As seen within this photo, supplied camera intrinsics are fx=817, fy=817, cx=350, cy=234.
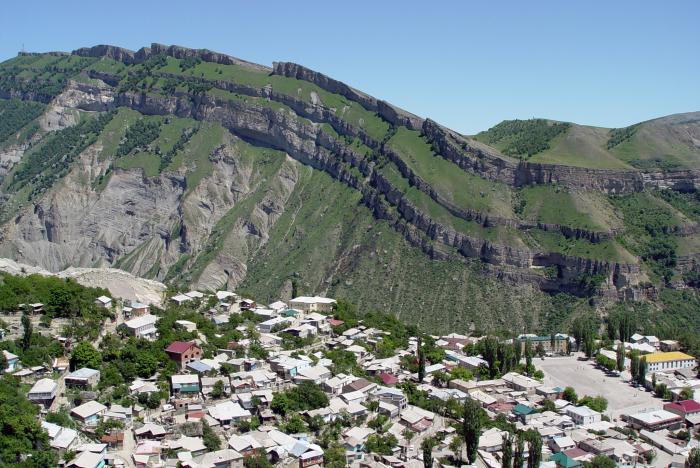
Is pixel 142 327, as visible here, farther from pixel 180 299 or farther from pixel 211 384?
pixel 180 299

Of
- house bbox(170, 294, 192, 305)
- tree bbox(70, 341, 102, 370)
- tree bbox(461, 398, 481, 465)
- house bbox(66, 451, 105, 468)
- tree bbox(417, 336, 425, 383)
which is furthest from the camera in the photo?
house bbox(170, 294, 192, 305)

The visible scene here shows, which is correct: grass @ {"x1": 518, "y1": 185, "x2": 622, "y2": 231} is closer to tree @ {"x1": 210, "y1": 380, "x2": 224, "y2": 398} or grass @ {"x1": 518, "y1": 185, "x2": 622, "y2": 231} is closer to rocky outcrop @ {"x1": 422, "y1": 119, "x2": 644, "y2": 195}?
rocky outcrop @ {"x1": 422, "y1": 119, "x2": 644, "y2": 195}

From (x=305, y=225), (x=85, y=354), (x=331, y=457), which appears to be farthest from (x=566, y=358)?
(x=305, y=225)

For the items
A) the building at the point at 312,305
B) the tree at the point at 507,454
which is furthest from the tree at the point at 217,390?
the building at the point at 312,305

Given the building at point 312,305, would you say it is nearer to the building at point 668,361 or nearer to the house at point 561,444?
the building at point 668,361

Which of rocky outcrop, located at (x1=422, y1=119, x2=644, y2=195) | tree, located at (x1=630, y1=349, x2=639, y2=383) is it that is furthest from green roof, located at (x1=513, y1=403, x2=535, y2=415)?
rocky outcrop, located at (x1=422, y1=119, x2=644, y2=195)

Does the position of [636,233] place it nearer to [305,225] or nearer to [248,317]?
[305,225]
